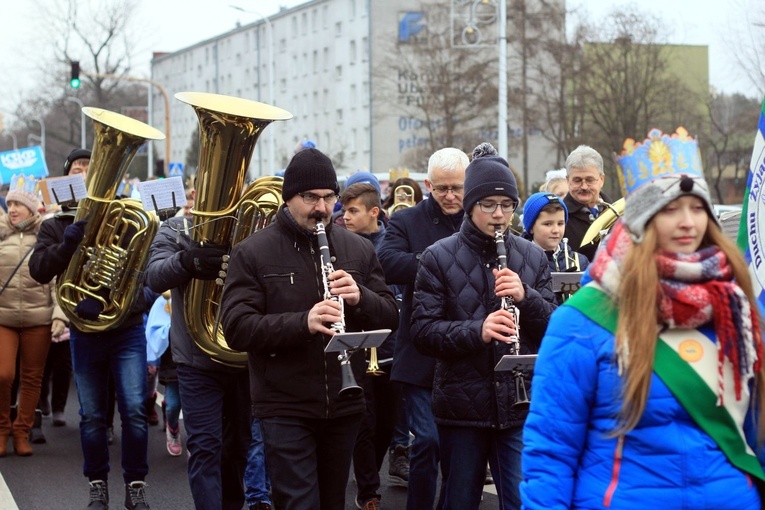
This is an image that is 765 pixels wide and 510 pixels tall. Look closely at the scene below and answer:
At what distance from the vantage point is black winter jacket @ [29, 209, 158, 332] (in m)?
7.25

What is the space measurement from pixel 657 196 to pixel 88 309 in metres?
4.57

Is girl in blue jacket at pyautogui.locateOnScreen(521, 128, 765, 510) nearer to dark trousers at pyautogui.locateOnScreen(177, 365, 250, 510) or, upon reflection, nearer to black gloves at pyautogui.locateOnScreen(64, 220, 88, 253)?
dark trousers at pyautogui.locateOnScreen(177, 365, 250, 510)

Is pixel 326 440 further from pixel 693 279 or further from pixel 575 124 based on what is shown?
pixel 575 124

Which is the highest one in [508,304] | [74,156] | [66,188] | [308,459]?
[74,156]

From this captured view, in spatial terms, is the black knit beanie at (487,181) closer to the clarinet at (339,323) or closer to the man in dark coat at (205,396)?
the clarinet at (339,323)

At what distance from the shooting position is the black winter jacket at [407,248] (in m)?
6.35

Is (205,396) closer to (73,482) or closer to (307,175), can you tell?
(307,175)

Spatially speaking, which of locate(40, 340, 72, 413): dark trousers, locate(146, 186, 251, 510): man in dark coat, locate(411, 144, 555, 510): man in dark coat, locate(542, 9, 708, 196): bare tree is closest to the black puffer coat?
locate(411, 144, 555, 510): man in dark coat

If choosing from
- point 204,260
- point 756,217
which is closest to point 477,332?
point 756,217

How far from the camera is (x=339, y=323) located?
4.83 m

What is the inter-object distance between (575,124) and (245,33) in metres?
48.6

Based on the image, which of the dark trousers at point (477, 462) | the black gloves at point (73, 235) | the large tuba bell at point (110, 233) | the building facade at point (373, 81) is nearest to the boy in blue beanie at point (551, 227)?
the dark trousers at point (477, 462)

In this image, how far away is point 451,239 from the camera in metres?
5.39

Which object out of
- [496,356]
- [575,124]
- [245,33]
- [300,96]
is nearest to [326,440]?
[496,356]
